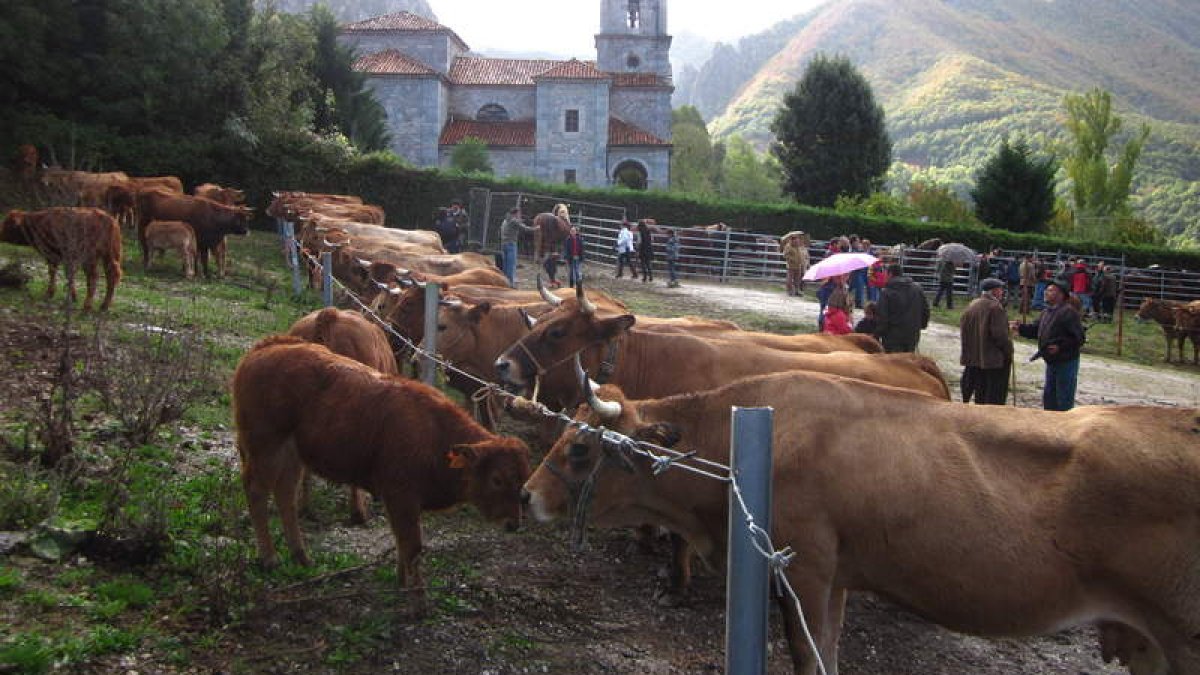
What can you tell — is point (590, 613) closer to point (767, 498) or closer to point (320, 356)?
point (320, 356)

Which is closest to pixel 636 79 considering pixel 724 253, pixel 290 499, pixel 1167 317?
pixel 724 253

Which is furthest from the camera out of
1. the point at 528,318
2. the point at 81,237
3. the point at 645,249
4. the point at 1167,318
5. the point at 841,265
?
the point at 645,249

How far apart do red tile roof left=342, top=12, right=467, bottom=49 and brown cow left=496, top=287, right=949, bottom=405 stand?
5549cm

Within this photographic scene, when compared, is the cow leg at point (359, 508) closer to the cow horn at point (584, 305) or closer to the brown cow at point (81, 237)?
the cow horn at point (584, 305)

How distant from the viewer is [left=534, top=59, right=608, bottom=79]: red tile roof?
183ft

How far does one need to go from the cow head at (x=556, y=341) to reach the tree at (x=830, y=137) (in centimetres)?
4837

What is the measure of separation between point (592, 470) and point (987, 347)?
8465 millimetres

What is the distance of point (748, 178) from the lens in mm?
98750

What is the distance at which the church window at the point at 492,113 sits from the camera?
59562 millimetres

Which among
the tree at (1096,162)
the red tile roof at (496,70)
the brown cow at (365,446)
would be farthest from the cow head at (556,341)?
the tree at (1096,162)

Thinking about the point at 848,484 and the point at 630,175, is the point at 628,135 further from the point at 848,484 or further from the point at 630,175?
the point at 848,484

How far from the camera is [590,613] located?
20.7 ft

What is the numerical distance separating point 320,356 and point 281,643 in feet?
6.44

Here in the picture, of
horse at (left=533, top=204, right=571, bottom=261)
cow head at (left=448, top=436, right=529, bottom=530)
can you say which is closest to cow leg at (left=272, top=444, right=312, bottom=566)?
cow head at (left=448, top=436, right=529, bottom=530)
